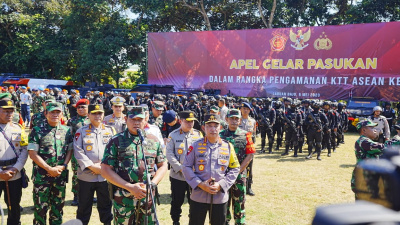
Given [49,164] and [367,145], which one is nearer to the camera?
[49,164]

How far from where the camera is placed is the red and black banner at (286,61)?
2023 cm

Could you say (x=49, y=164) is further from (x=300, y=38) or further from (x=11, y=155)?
(x=300, y=38)

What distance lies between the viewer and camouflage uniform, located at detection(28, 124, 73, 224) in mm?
4895

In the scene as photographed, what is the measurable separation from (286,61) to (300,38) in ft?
5.55

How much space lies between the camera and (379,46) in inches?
798

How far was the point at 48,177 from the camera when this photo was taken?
4949mm

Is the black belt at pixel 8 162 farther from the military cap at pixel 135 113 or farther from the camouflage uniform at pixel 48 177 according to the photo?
the military cap at pixel 135 113

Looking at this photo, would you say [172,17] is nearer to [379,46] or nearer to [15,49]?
[15,49]

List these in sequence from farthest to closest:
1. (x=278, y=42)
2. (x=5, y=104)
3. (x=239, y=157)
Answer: (x=278, y=42), (x=239, y=157), (x=5, y=104)

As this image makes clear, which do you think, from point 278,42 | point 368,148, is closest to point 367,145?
point 368,148

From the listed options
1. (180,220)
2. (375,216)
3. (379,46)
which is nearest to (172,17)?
(379,46)

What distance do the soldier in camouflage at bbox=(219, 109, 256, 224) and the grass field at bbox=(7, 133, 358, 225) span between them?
0.99 m

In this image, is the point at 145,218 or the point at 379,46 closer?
the point at 145,218

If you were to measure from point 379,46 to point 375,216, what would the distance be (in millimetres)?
22271
